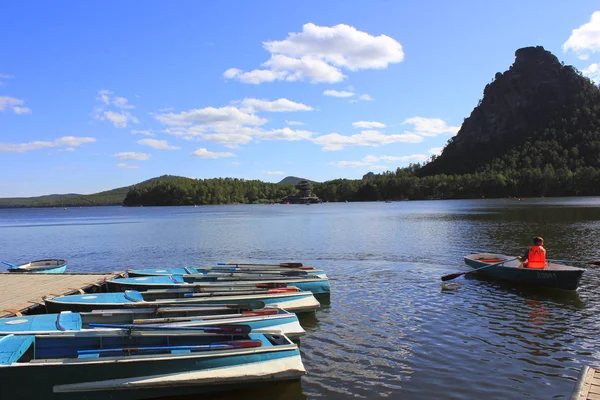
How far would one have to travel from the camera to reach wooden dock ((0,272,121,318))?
1595cm

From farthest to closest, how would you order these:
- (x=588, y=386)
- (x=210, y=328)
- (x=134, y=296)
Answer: (x=134, y=296) → (x=210, y=328) → (x=588, y=386)

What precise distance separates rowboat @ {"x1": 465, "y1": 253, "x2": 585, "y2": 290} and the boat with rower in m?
13.8

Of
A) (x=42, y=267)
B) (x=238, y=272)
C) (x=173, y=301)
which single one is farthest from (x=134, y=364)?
(x=42, y=267)

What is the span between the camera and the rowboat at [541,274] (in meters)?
20.4

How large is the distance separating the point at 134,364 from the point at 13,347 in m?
2.99

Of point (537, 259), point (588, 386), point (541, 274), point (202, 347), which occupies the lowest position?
A: point (541, 274)

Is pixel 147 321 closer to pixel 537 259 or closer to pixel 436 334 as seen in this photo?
pixel 436 334

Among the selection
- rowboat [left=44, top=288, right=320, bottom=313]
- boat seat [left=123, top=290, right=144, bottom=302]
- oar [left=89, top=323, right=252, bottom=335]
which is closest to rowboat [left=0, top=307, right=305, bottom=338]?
oar [left=89, top=323, right=252, bottom=335]

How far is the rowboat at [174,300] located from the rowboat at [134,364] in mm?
3795

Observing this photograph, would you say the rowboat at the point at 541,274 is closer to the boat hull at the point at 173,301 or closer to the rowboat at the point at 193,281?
the rowboat at the point at 193,281

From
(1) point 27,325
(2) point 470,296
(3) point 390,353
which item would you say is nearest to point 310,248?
(2) point 470,296

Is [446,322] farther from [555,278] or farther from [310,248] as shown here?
[310,248]

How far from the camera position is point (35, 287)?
19.6m

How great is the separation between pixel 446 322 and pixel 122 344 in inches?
439
